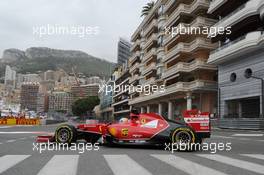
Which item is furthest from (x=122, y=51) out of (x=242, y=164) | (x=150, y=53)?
(x=242, y=164)

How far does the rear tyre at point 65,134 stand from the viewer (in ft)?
38.2

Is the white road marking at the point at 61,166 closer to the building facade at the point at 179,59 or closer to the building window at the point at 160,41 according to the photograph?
the building facade at the point at 179,59

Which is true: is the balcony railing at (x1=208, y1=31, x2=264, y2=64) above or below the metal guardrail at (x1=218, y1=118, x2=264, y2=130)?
above

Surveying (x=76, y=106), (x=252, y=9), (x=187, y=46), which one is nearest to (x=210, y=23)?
(x=187, y=46)

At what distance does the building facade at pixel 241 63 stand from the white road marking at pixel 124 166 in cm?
2200

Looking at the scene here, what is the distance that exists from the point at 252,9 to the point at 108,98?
Result: 106 m

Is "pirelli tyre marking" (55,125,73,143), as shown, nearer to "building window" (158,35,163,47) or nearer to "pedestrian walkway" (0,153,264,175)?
"pedestrian walkway" (0,153,264,175)

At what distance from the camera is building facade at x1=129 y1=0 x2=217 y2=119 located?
43969 millimetres

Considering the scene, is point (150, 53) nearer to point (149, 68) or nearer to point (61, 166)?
point (149, 68)

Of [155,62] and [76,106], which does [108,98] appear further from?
[155,62]

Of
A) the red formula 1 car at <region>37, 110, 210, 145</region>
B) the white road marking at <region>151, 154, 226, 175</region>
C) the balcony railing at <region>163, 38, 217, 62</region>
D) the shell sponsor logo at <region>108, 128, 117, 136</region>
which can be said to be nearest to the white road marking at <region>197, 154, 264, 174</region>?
the white road marking at <region>151, 154, 226, 175</region>

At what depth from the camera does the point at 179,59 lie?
167 ft

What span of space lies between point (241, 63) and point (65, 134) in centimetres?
2601

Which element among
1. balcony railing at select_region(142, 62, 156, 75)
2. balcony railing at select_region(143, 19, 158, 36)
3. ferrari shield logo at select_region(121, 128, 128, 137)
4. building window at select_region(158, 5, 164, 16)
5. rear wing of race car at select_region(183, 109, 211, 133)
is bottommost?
ferrari shield logo at select_region(121, 128, 128, 137)
